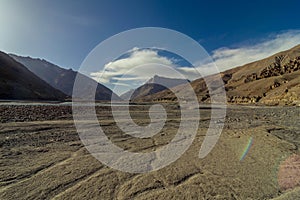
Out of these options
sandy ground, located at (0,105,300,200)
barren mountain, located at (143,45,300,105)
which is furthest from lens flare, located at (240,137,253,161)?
barren mountain, located at (143,45,300,105)

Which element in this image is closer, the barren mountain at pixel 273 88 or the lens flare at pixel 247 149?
the lens flare at pixel 247 149

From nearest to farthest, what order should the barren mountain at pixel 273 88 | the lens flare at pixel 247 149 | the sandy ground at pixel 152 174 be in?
the sandy ground at pixel 152 174 → the lens flare at pixel 247 149 → the barren mountain at pixel 273 88

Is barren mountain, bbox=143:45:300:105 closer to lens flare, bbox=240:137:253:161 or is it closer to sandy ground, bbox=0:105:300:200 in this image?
lens flare, bbox=240:137:253:161

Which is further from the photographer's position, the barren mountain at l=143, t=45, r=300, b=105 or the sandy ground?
the barren mountain at l=143, t=45, r=300, b=105

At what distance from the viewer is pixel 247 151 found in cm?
848

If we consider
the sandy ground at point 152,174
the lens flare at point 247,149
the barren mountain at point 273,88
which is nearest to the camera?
the sandy ground at point 152,174

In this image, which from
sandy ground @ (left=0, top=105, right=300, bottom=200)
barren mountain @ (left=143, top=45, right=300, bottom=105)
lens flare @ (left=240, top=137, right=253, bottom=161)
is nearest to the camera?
sandy ground @ (left=0, top=105, right=300, bottom=200)

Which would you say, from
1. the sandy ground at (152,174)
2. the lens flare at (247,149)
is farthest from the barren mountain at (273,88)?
the sandy ground at (152,174)

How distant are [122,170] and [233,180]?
333 centimetres

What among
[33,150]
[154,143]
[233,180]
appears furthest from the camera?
[154,143]

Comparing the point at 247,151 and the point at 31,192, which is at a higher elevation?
the point at 31,192

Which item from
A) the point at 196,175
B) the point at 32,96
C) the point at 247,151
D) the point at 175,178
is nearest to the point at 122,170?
the point at 175,178

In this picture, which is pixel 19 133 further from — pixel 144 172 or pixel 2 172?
pixel 144 172

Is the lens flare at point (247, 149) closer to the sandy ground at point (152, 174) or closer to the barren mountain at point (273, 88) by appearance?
the sandy ground at point (152, 174)
